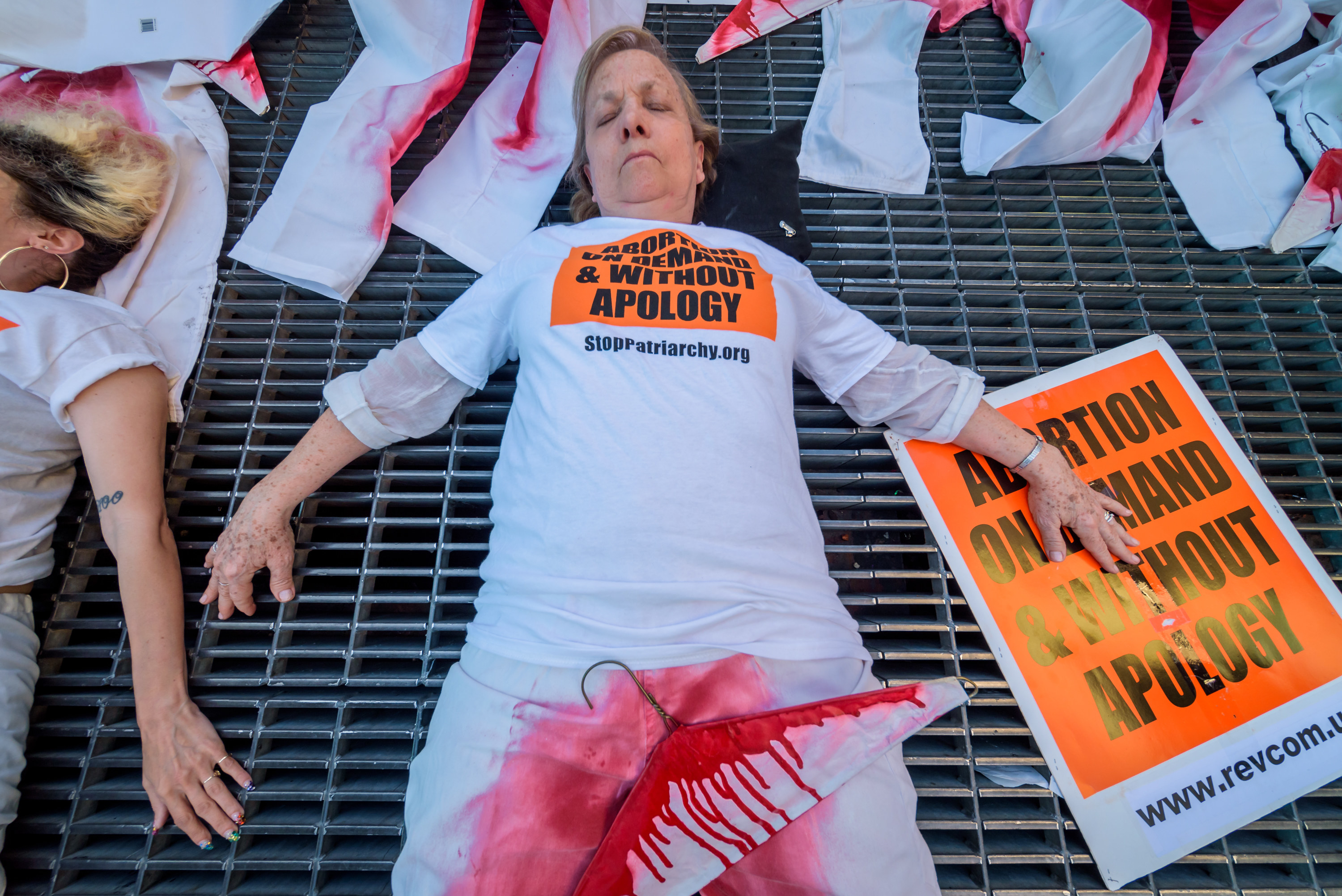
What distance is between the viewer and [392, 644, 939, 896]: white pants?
0.83 meters

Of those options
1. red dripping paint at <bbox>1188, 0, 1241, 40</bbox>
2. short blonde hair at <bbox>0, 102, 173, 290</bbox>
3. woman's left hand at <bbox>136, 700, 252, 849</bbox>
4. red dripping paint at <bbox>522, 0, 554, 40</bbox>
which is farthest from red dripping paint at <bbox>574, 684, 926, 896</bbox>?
red dripping paint at <bbox>1188, 0, 1241, 40</bbox>

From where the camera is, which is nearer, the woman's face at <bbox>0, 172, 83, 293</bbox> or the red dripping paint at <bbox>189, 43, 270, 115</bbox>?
the woman's face at <bbox>0, 172, 83, 293</bbox>

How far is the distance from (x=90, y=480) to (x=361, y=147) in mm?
1011

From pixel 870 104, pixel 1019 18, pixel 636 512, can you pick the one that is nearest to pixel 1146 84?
pixel 1019 18

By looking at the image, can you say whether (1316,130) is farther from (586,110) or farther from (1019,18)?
(586,110)

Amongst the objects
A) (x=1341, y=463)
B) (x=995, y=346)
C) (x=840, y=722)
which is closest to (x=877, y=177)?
(x=995, y=346)

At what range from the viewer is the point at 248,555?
3.81 ft

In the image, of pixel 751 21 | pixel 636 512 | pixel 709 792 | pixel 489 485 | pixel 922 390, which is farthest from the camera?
pixel 751 21

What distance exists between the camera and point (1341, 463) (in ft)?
4.64

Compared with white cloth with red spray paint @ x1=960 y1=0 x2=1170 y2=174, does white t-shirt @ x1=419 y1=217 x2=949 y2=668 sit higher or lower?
lower

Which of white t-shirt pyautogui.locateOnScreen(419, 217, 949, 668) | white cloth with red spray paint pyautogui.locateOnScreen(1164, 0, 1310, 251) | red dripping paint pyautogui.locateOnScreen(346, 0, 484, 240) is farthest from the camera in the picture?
white cloth with red spray paint pyautogui.locateOnScreen(1164, 0, 1310, 251)

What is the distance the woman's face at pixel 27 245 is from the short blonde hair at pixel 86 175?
0.04 feet

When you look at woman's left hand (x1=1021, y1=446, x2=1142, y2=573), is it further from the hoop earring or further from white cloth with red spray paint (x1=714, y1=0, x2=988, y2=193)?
the hoop earring

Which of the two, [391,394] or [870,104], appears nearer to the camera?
[391,394]
